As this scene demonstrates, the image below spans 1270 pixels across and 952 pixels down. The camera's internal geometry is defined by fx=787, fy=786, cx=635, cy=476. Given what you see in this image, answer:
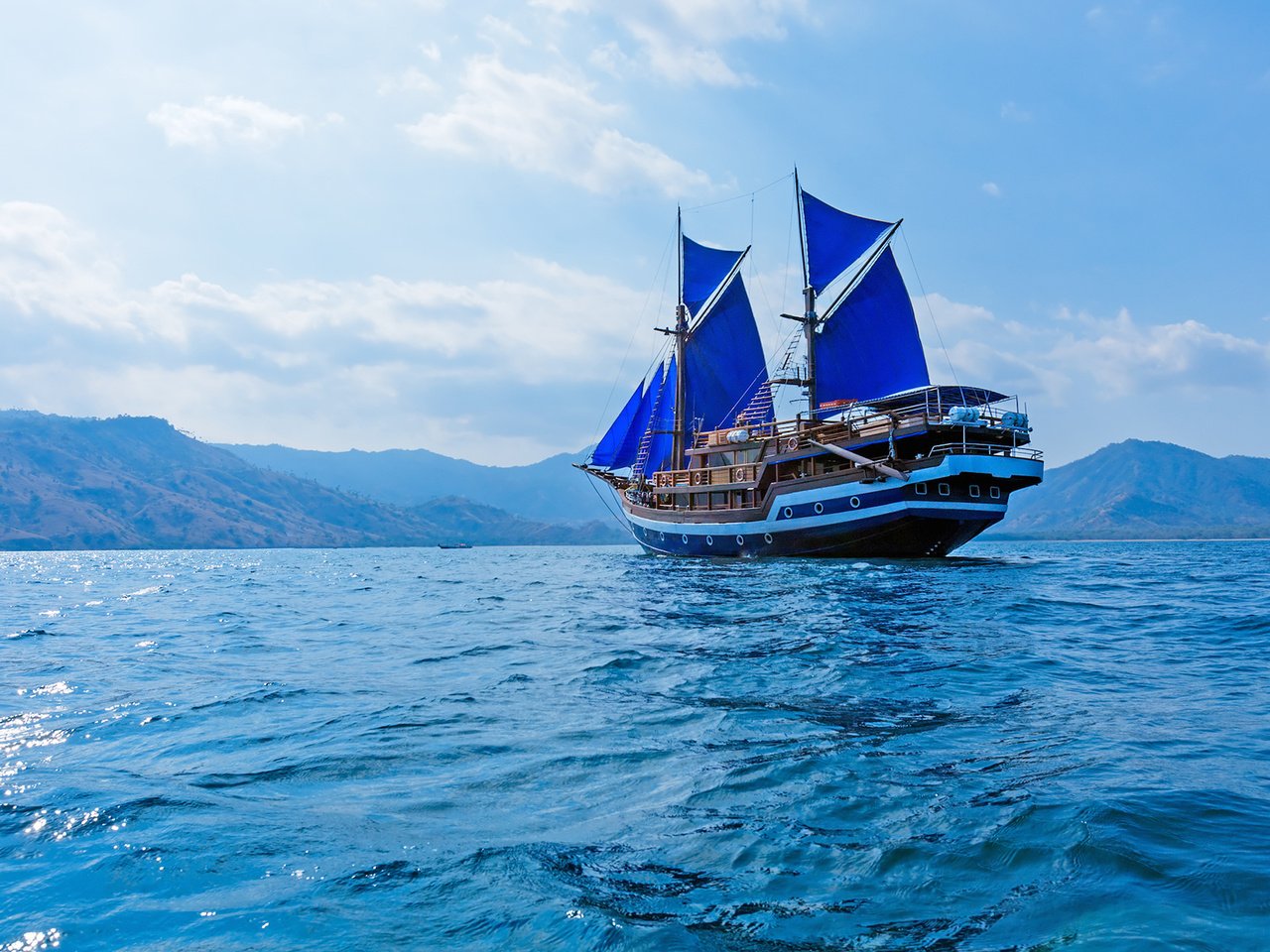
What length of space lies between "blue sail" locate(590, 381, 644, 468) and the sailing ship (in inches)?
4.3

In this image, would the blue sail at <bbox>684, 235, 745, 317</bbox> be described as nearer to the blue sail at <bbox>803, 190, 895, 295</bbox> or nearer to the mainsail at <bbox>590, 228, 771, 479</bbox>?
the mainsail at <bbox>590, 228, 771, 479</bbox>

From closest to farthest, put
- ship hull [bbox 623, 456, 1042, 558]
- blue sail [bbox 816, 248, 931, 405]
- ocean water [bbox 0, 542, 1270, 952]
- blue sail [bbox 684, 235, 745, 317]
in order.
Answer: ocean water [bbox 0, 542, 1270, 952], ship hull [bbox 623, 456, 1042, 558], blue sail [bbox 816, 248, 931, 405], blue sail [bbox 684, 235, 745, 317]

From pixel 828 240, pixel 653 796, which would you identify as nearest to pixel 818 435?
pixel 828 240

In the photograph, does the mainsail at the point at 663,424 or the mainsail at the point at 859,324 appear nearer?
the mainsail at the point at 859,324

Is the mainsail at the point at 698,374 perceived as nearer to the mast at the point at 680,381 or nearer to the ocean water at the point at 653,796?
the mast at the point at 680,381

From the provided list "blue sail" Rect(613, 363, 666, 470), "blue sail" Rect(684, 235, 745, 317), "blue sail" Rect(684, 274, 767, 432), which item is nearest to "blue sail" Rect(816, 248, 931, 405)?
"blue sail" Rect(684, 274, 767, 432)

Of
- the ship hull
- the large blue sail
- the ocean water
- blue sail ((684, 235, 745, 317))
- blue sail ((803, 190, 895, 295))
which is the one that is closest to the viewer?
the ocean water

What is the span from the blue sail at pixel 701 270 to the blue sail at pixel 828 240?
714 cm

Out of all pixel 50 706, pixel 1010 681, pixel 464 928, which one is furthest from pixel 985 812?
pixel 50 706

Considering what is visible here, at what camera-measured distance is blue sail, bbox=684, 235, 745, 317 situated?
218 ft

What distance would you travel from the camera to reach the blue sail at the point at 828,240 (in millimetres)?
57000

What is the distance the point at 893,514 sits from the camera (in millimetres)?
41375

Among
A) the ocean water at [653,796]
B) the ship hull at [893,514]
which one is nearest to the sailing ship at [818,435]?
the ship hull at [893,514]

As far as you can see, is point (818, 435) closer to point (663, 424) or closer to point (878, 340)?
point (878, 340)
